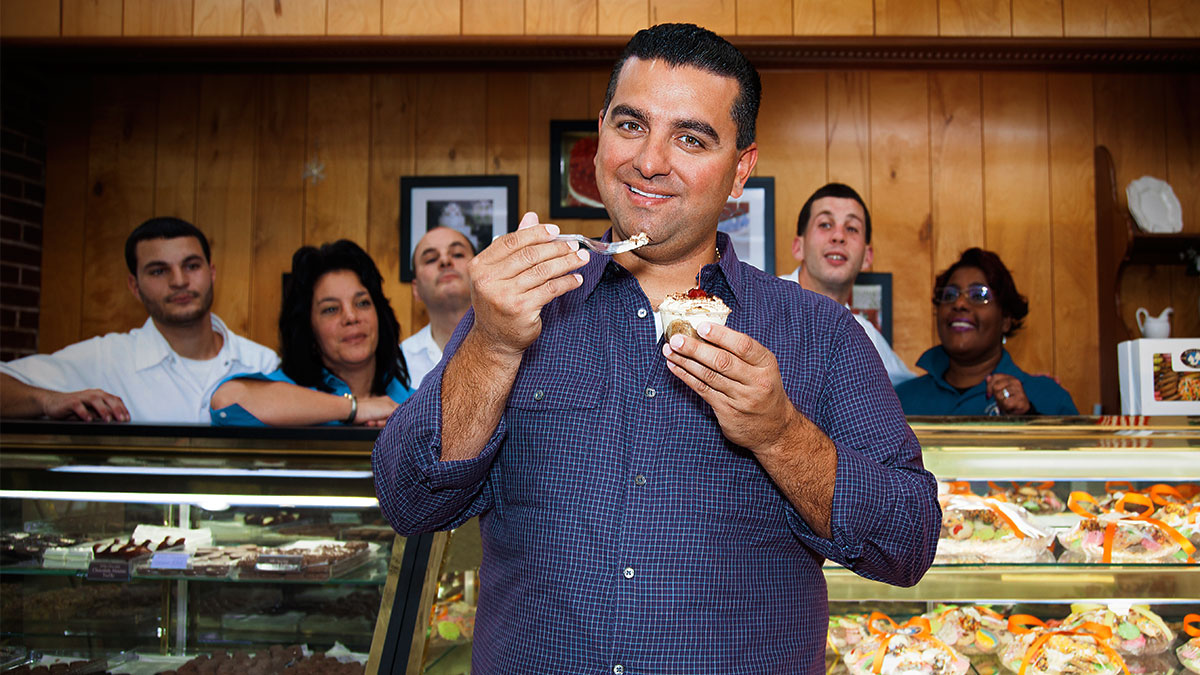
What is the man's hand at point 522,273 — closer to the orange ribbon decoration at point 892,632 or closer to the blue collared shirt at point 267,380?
the blue collared shirt at point 267,380

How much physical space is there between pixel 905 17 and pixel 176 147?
12.4 feet

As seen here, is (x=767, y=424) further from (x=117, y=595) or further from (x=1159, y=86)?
(x=1159, y=86)

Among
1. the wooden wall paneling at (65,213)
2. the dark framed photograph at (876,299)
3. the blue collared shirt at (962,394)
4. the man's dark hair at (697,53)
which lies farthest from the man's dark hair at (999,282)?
the wooden wall paneling at (65,213)

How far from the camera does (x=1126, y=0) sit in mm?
3863

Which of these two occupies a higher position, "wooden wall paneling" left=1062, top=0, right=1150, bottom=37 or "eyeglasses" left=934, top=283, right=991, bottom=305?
"wooden wall paneling" left=1062, top=0, right=1150, bottom=37

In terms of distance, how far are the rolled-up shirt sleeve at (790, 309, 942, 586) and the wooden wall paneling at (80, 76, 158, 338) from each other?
4.34m

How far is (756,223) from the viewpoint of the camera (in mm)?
4570

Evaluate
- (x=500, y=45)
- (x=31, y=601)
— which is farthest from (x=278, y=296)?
(x=31, y=601)

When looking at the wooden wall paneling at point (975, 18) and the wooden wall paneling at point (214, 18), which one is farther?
the wooden wall paneling at point (214, 18)

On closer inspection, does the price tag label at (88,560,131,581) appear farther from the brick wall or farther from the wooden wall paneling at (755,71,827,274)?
the wooden wall paneling at (755,71,827,274)

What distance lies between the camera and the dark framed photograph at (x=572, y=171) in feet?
15.1

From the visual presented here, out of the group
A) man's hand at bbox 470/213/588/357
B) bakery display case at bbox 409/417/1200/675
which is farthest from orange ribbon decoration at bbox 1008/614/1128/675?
man's hand at bbox 470/213/588/357

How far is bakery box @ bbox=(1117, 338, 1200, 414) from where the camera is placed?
2.61 metres

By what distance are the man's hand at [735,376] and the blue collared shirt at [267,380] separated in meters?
1.45
